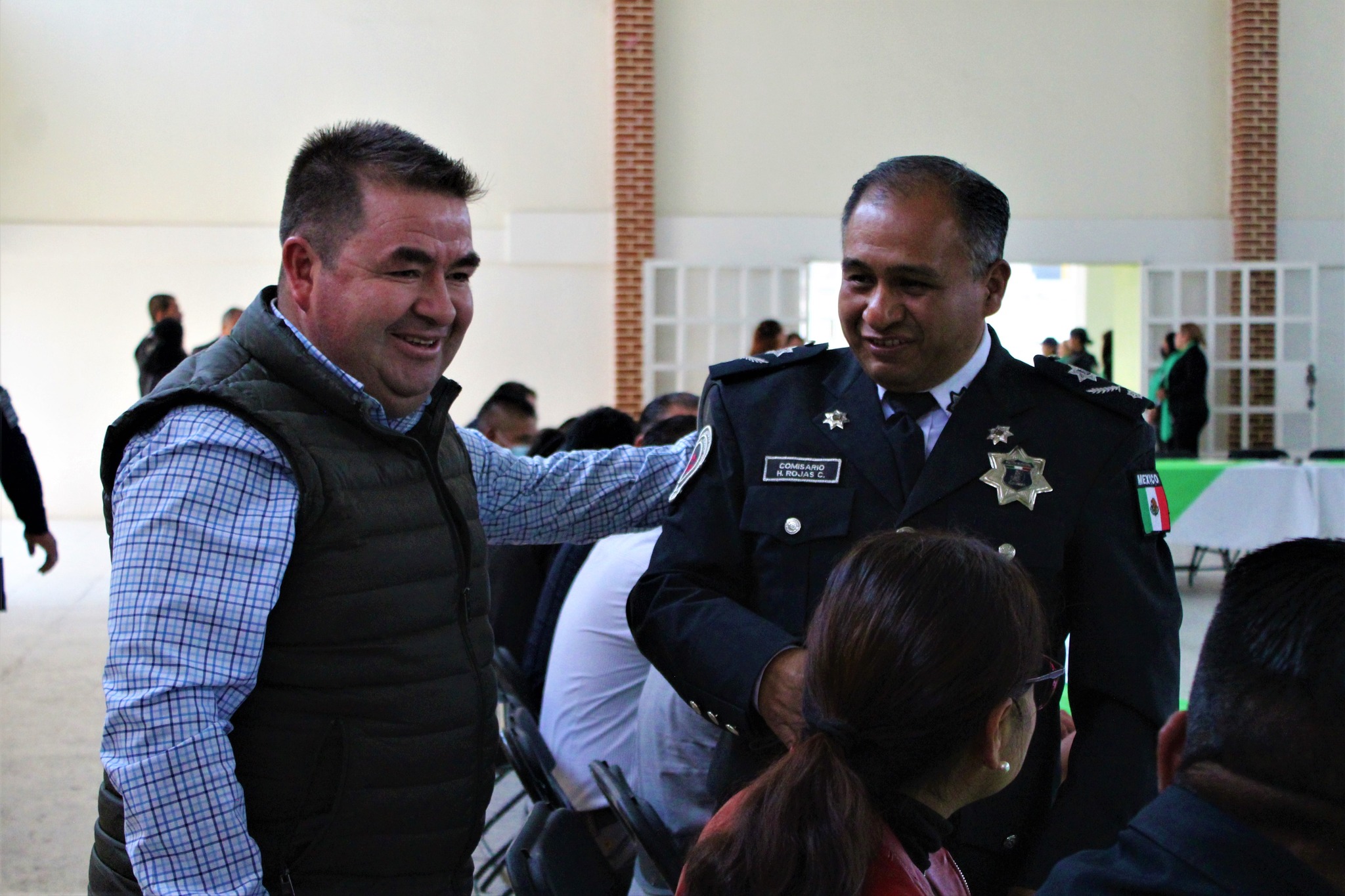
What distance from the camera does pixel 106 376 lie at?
10461 millimetres

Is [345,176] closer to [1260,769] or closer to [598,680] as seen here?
[1260,769]

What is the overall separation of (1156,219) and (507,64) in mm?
5923

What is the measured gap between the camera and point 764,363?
1.78 metres

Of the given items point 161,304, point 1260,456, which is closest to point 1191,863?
point 1260,456

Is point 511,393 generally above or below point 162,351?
below

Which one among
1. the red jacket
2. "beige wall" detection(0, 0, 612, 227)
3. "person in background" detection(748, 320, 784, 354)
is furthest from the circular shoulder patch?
"beige wall" detection(0, 0, 612, 227)

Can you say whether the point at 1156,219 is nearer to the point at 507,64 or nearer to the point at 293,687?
the point at 507,64

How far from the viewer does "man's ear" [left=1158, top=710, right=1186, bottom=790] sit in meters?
0.97

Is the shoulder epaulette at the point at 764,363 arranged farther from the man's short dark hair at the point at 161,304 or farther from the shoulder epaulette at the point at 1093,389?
the man's short dark hair at the point at 161,304

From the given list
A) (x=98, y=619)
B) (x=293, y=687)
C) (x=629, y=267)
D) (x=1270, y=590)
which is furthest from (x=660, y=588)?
(x=629, y=267)

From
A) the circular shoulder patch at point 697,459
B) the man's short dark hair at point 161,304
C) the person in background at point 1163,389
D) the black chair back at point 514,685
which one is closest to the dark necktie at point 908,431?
the circular shoulder patch at point 697,459

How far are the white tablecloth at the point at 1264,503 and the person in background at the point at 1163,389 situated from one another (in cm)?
382

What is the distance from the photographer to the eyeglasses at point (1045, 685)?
4.02ft

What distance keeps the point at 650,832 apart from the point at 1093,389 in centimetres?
98
